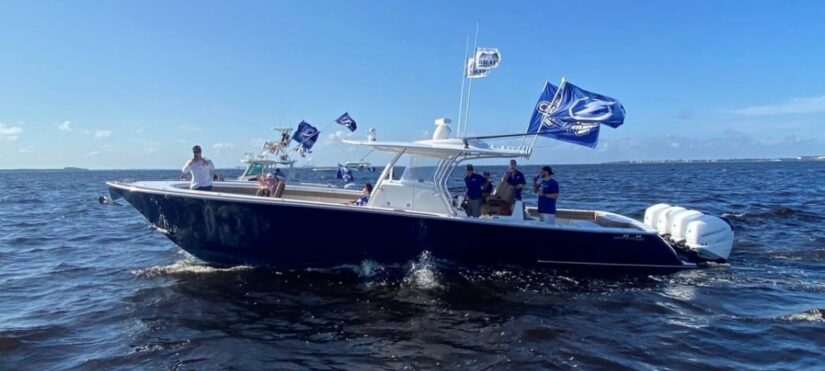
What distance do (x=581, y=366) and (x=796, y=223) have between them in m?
15.7

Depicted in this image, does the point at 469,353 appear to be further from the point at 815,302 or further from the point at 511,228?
the point at 815,302

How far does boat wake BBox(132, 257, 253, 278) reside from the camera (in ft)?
36.0

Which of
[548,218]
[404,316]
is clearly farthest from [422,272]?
[548,218]

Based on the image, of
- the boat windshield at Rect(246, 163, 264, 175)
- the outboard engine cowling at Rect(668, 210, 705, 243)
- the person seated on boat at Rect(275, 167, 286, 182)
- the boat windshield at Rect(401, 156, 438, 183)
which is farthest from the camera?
the boat windshield at Rect(246, 163, 264, 175)

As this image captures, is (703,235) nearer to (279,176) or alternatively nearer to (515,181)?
(515,181)

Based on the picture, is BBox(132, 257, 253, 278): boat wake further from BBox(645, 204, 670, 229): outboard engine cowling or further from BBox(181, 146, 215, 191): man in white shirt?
BBox(645, 204, 670, 229): outboard engine cowling

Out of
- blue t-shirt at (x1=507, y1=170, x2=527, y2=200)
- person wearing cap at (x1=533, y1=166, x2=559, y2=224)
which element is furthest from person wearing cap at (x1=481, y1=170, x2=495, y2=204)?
person wearing cap at (x1=533, y1=166, x2=559, y2=224)

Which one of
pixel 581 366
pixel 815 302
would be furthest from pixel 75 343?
pixel 815 302

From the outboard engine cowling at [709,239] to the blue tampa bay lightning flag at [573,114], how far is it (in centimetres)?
318

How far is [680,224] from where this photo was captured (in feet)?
39.9

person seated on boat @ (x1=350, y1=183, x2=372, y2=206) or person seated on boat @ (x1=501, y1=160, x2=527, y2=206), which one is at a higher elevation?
person seated on boat @ (x1=501, y1=160, x2=527, y2=206)

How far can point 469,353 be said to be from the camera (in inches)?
273

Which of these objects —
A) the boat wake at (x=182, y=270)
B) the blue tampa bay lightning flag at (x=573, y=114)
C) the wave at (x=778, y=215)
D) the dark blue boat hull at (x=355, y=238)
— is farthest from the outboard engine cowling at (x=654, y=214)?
the boat wake at (x=182, y=270)

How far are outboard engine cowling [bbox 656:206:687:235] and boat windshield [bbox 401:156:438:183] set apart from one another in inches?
220
